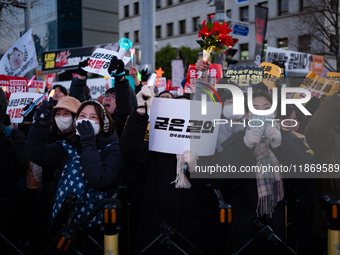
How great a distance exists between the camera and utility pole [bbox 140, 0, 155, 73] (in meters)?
7.82

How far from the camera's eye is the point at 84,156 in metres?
2.41

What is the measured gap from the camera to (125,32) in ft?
156

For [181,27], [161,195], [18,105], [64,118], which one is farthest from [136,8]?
[161,195]

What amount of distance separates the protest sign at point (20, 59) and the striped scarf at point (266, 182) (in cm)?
595

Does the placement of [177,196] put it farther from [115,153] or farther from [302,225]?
[302,225]

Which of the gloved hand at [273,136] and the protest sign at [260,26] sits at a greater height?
the protest sign at [260,26]

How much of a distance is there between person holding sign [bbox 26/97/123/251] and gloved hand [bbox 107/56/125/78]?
0.57 meters

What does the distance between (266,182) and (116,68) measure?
5.70 feet

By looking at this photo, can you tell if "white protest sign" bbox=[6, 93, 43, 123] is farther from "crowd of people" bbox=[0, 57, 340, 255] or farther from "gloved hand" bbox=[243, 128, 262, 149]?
"gloved hand" bbox=[243, 128, 262, 149]

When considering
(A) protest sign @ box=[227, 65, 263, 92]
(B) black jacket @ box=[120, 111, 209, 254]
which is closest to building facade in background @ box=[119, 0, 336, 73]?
(A) protest sign @ box=[227, 65, 263, 92]

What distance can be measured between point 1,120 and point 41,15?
2167 inches

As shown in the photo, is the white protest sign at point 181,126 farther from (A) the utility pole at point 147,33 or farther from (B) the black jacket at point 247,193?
(A) the utility pole at point 147,33

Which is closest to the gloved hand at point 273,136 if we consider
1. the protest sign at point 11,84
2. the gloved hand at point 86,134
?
the gloved hand at point 86,134

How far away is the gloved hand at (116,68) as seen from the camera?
313 centimetres
